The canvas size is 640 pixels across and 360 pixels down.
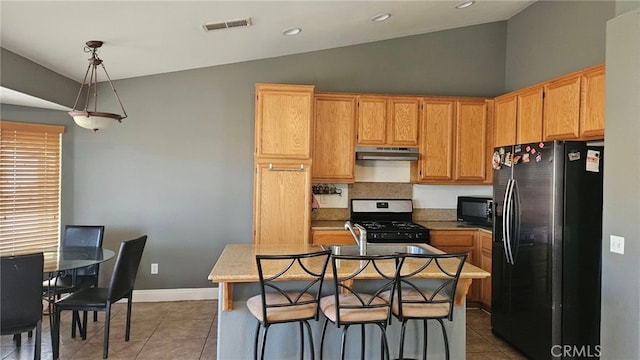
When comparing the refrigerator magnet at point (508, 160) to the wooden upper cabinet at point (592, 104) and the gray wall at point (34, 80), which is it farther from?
the gray wall at point (34, 80)

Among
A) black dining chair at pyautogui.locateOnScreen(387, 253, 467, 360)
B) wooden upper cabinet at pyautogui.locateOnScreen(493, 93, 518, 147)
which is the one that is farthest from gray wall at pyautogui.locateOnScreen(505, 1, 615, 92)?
black dining chair at pyautogui.locateOnScreen(387, 253, 467, 360)

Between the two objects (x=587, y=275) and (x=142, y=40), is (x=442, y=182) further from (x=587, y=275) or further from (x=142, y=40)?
(x=142, y=40)

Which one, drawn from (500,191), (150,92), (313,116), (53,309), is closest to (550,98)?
(500,191)

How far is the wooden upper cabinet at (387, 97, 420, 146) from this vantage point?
4449 mm

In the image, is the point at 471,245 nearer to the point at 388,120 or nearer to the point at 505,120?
the point at 505,120

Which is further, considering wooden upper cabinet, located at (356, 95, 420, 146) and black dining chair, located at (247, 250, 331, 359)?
wooden upper cabinet, located at (356, 95, 420, 146)

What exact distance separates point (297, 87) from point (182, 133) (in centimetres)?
145

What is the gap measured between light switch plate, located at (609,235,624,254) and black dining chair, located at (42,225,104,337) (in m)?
4.00

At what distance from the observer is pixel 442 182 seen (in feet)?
15.1

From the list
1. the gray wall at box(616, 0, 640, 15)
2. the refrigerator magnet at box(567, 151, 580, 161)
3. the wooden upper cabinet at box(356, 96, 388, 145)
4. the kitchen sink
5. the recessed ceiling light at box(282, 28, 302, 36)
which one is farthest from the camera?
the wooden upper cabinet at box(356, 96, 388, 145)

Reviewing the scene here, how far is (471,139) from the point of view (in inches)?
179

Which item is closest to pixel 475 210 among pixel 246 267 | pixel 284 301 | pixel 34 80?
pixel 284 301

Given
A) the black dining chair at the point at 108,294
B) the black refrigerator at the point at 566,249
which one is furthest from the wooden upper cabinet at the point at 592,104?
the black dining chair at the point at 108,294

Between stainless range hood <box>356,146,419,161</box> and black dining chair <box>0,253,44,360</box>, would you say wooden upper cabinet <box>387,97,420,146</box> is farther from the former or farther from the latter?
black dining chair <box>0,253,44,360</box>
